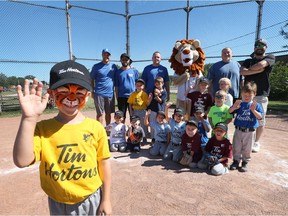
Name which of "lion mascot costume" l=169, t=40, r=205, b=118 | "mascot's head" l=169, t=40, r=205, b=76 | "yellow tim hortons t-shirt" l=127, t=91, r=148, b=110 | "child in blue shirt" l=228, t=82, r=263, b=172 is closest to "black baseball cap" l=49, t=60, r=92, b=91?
"child in blue shirt" l=228, t=82, r=263, b=172

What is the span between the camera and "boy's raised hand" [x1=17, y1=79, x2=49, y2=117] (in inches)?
41.6

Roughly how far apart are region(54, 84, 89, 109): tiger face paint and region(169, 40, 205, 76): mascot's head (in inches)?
125

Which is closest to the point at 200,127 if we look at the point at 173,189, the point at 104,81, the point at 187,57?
the point at 187,57

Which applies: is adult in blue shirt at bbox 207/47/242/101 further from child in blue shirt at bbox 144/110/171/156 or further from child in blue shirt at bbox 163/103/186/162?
child in blue shirt at bbox 144/110/171/156

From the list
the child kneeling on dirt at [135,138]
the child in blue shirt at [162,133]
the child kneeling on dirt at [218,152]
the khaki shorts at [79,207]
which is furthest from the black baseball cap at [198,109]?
the khaki shorts at [79,207]

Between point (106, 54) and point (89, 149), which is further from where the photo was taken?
point (106, 54)

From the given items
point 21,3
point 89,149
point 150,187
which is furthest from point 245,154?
point 21,3

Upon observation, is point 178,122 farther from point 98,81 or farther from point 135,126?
point 98,81

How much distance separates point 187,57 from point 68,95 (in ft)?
10.6

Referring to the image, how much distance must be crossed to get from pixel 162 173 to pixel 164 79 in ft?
7.27

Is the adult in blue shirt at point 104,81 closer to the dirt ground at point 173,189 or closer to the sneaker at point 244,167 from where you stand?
the dirt ground at point 173,189

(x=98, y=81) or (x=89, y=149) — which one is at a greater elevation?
(x=98, y=81)

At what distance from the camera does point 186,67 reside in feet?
13.9

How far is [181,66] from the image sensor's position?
4305mm
